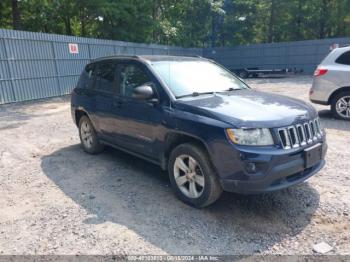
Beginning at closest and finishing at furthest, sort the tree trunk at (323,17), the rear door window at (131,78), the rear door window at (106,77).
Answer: the rear door window at (131,78), the rear door window at (106,77), the tree trunk at (323,17)

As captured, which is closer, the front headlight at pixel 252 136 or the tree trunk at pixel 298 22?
the front headlight at pixel 252 136

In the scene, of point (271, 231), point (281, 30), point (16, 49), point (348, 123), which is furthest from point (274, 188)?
point (281, 30)

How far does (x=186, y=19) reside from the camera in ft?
106

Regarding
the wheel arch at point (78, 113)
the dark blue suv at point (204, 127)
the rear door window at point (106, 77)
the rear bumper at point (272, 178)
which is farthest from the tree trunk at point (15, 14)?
the rear bumper at point (272, 178)

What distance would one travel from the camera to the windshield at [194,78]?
158 inches

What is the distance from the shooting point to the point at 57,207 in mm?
3811

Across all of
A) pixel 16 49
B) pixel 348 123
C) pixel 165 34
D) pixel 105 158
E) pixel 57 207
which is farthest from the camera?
pixel 165 34

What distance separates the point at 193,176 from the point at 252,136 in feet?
2.94

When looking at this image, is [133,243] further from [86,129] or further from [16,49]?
[16,49]

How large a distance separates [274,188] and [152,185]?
6.03 feet

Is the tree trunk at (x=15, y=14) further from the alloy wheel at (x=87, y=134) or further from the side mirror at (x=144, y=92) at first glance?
the side mirror at (x=144, y=92)

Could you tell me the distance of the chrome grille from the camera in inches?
125

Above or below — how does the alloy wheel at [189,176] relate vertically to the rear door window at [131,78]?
below

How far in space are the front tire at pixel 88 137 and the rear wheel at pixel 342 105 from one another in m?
6.01
